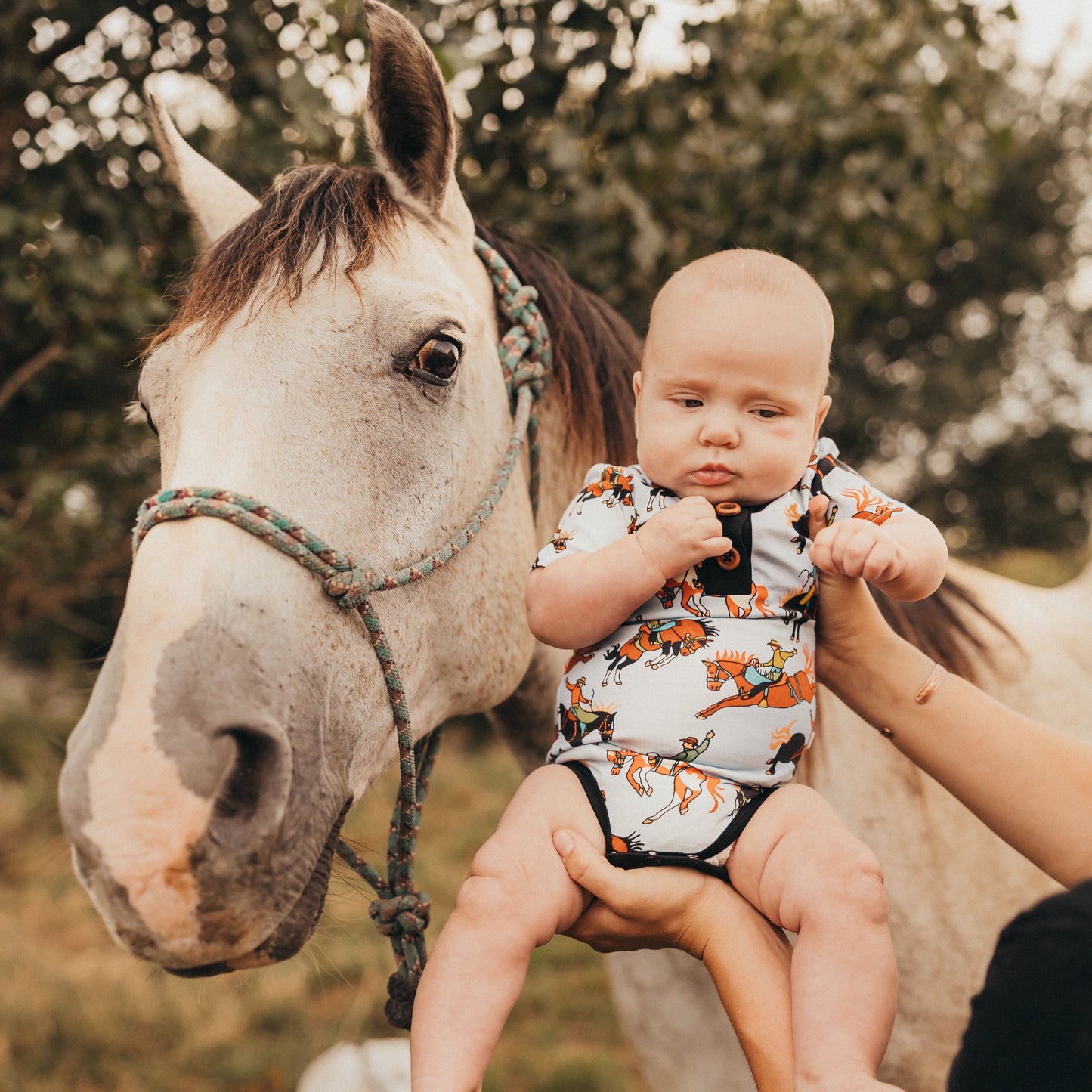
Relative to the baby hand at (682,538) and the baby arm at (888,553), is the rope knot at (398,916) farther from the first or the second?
the baby arm at (888,553)

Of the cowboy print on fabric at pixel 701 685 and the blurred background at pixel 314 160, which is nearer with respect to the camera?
the cowboy print on fabric at pixel 701 685

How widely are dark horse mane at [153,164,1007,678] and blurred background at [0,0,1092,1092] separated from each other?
1.56ft

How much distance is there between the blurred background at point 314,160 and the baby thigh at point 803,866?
67 cm

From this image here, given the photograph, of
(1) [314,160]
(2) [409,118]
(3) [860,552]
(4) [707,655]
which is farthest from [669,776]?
(1) [314,160]

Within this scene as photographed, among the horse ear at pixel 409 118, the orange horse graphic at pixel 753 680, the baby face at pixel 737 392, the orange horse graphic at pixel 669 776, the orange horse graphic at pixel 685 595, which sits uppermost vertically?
the horse ear at pixel 409 118

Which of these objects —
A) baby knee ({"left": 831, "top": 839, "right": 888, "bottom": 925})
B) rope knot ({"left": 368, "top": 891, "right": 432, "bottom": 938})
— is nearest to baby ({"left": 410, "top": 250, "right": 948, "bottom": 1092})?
baby knee ({"left": 831, "top": 839, "right": 888, "bottom": 925})

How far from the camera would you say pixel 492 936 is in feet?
3.70

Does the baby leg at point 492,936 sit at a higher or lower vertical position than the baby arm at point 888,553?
lower

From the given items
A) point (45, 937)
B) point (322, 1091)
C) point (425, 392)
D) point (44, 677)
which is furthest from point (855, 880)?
point (44, 677)

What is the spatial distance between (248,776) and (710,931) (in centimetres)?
65

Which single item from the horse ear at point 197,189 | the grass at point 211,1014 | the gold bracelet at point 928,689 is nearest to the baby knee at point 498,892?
the gold bracelet at point 928,689

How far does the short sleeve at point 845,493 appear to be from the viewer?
50.7 inches

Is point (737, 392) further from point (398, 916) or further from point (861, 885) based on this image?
point (398, 916)

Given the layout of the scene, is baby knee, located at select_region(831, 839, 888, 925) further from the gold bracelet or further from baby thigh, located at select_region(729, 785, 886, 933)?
the gold bracelet
